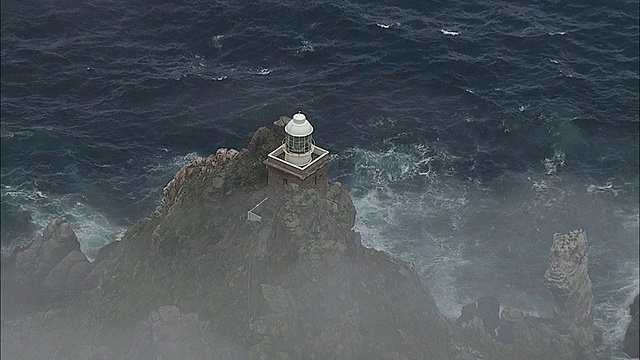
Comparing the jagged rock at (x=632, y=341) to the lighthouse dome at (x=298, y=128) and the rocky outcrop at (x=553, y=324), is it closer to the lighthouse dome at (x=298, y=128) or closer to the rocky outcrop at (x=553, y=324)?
the rocky outcrop at (x=553, y=324)

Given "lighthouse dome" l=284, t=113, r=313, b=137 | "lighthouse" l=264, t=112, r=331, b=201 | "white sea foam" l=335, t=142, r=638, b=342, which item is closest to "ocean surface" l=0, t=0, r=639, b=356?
"white sea foam" l=335, t=142, r=638, b=342

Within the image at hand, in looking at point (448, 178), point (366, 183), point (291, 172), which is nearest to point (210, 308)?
point (291, 172)

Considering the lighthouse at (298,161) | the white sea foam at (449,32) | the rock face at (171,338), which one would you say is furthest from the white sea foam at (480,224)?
the rock face at (171,338)

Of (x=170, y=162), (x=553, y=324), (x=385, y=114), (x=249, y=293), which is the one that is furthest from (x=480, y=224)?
(x=170, y=162)

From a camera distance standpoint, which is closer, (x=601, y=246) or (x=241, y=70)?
(x=601, y=246)

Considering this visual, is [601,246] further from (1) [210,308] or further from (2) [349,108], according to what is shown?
(1) [210,308]

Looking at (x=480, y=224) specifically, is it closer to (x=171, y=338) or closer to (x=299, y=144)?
(x=299, y=144)

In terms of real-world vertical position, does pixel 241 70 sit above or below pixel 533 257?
above
